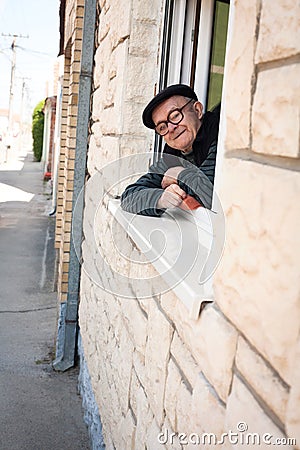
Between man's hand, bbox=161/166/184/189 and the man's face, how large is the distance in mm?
123

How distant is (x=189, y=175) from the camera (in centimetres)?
185

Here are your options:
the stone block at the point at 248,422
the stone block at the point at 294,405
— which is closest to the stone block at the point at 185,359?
the stone block at the point at 248,422

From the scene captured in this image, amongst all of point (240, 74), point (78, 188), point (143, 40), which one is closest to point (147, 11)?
point (143, 40)

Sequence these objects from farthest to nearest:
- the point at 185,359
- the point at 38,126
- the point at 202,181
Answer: the point at 38,126
the point at 202,181
the point at 185,359

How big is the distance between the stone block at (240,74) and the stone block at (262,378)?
0.41m

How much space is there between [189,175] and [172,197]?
0.11 meters

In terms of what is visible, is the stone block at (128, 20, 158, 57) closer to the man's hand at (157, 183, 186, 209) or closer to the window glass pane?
the window glass pane

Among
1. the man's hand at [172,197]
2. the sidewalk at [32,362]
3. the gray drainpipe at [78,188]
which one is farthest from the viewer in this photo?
the gray drainpipe at [78,188]

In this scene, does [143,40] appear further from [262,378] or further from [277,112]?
[262,378]

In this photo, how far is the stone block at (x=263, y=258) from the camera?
3.01 ft

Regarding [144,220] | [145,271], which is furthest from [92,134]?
[145,271]

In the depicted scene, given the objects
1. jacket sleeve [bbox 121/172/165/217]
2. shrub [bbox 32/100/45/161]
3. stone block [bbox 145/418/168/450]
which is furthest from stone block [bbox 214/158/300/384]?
shrub [bbox 32/100/45/161]

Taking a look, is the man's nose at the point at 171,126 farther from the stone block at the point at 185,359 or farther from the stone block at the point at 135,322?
the stone block at the point at 185,359

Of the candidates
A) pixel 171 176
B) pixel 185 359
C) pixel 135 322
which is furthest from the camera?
pixel 135 322
